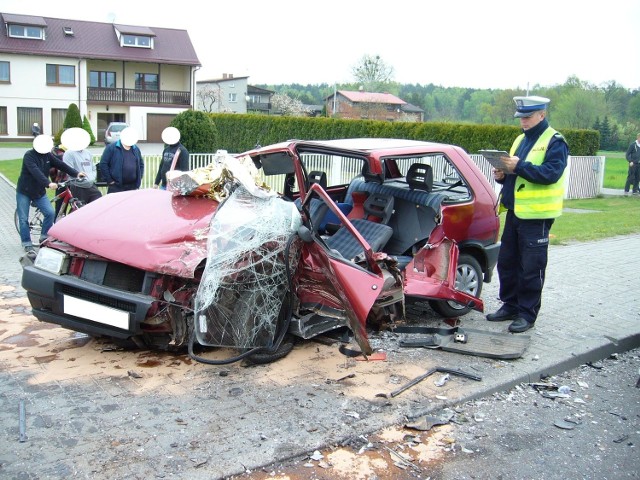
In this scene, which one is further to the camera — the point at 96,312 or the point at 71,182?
the point at 71,182

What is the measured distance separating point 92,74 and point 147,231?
163ft

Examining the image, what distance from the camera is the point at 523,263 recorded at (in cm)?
625

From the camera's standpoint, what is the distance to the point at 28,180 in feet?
30.5

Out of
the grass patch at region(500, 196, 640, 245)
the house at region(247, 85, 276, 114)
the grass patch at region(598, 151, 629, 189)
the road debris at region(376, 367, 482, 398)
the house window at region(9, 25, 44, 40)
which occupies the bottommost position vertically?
the road debris at region(376, 367, 482, 398)

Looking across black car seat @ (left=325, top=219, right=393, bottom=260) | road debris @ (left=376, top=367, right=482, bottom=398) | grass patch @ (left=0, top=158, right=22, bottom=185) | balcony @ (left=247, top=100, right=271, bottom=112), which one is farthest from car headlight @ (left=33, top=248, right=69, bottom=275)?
balcony @ (left=247, top=100, right=271, bottom=112)

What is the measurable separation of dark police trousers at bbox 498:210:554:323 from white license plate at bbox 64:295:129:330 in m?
3.69

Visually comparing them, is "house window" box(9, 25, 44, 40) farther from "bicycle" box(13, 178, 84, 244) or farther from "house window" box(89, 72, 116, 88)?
"bicycle" box(13, 178, 84, 244)

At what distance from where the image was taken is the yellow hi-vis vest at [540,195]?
606 centimetres

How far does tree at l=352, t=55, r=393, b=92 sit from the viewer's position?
6311cm

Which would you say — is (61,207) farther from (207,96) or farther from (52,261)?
(207,96)


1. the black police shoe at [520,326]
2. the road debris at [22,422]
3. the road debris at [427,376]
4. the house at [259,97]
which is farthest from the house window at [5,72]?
the road debris at [427,376]

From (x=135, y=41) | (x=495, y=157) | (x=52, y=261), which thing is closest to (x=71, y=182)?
(x=52, y=261)

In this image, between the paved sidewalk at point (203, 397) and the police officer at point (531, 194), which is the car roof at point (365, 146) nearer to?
the police officer at point (531, 194)

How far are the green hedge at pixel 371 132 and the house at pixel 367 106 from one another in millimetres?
11549
